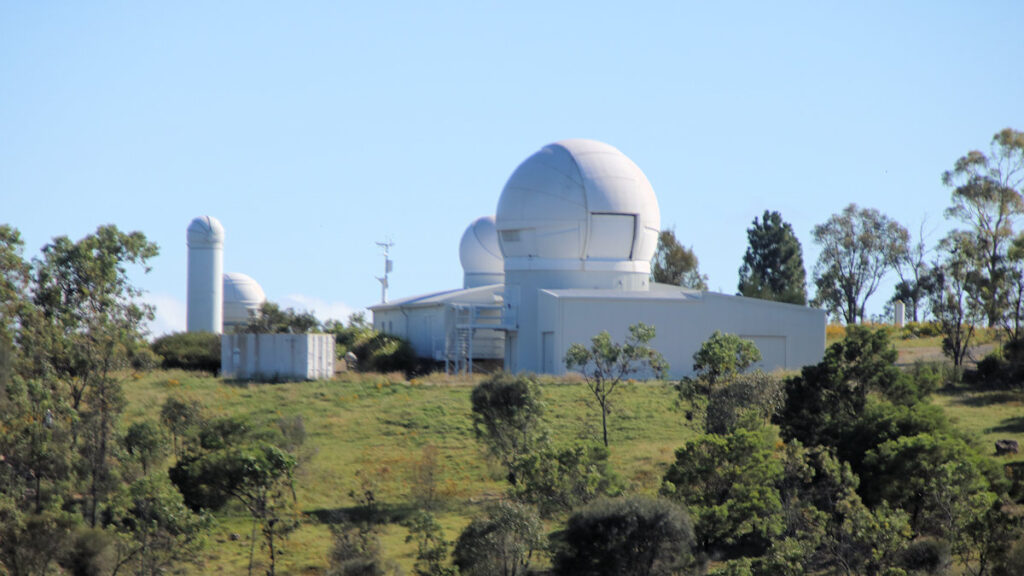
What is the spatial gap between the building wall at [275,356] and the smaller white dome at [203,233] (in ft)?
57.8

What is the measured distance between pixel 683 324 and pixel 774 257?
24.5 m

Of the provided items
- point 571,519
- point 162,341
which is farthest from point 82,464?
point 162,341

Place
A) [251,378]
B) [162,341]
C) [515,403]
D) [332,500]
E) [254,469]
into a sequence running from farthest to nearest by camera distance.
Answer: [162,341]
[251,378]
[515,403]
[332,500]
[254,469]

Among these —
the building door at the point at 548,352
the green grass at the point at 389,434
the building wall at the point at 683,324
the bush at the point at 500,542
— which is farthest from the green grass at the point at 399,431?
the building door at the point at 548,352

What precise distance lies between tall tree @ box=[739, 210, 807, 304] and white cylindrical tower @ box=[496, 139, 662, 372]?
21.3 meters

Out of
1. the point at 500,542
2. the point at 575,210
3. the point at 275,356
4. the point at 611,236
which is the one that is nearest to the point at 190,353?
the point at 275,356

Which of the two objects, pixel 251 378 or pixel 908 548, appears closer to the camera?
pixel 908 548

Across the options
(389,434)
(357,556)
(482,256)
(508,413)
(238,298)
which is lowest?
(357,556)

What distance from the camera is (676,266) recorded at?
205ft

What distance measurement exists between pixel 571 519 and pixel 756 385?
856cm

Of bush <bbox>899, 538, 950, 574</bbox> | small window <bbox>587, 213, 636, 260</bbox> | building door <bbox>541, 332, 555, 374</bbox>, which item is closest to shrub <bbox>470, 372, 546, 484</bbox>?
bush <bbox>899, 538, 950, 574</bbox>

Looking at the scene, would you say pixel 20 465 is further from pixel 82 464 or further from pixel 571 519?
pixel 571 519

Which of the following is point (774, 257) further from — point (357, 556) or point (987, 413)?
point (357, 556)

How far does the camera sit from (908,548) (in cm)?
1806
